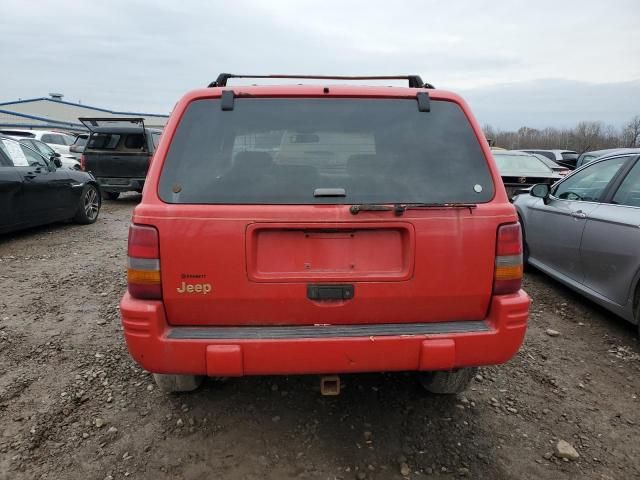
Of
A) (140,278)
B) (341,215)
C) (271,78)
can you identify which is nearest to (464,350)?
(341,215)

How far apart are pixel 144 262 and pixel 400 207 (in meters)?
1.22

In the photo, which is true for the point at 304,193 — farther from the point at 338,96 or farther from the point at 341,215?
the point at 338,96

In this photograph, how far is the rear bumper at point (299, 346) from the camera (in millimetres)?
2127

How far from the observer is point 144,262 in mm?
2154

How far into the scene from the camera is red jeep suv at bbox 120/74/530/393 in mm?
2135

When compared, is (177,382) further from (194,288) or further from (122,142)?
(122,142)

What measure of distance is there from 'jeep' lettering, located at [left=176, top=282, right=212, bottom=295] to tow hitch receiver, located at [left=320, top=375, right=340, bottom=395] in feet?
2.41

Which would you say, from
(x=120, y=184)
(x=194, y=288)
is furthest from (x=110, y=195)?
(x=194, y=288)

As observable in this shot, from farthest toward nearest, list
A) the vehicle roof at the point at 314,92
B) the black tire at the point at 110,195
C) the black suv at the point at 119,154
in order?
the black tire at the point at 110,195
the black suv at the point at 119,154
the vehicle roof at the point at 314,92

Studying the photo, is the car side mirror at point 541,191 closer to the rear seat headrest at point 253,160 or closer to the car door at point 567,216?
the car door at point 567,216

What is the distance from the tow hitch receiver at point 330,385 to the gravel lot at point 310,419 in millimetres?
393

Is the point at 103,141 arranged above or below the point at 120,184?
above

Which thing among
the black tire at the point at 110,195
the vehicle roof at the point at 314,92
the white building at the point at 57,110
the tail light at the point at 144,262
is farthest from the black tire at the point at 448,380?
the white building at the point at 57,110

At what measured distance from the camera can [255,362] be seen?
213 centimetres
